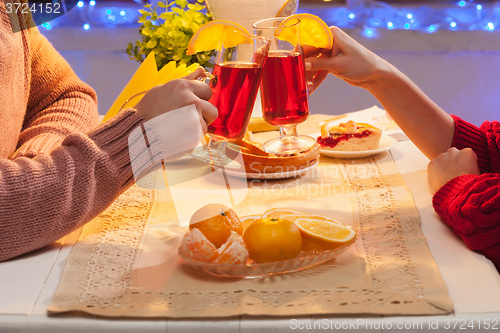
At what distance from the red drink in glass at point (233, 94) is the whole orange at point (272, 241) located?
0.19m

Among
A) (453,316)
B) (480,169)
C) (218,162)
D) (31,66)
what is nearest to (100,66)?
(31,66)

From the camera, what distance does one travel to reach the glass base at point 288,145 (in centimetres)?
88

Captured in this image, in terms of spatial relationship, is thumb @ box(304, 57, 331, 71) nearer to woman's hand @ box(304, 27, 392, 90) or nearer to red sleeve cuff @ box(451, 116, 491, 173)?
woman's hand @ box(304, 27, 392, 90)

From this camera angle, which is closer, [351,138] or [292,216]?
[292,216]

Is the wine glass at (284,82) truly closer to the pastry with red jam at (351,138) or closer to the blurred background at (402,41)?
the pastry with red jam at (351,138)

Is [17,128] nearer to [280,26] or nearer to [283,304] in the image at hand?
[280,26]

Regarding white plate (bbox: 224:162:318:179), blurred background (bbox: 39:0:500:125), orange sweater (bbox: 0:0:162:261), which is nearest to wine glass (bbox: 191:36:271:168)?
orange sweater (bbox: 0:0:162:261)

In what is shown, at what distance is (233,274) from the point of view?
623mm

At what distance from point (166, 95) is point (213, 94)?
0.26 feet

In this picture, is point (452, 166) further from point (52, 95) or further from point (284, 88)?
point (52, 95)

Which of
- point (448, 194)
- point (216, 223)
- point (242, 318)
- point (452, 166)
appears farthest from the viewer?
point (452, 166)

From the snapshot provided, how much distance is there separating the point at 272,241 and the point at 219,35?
1.18 ft

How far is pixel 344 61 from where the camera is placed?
3.51ft

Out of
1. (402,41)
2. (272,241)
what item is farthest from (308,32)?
(402,41)
